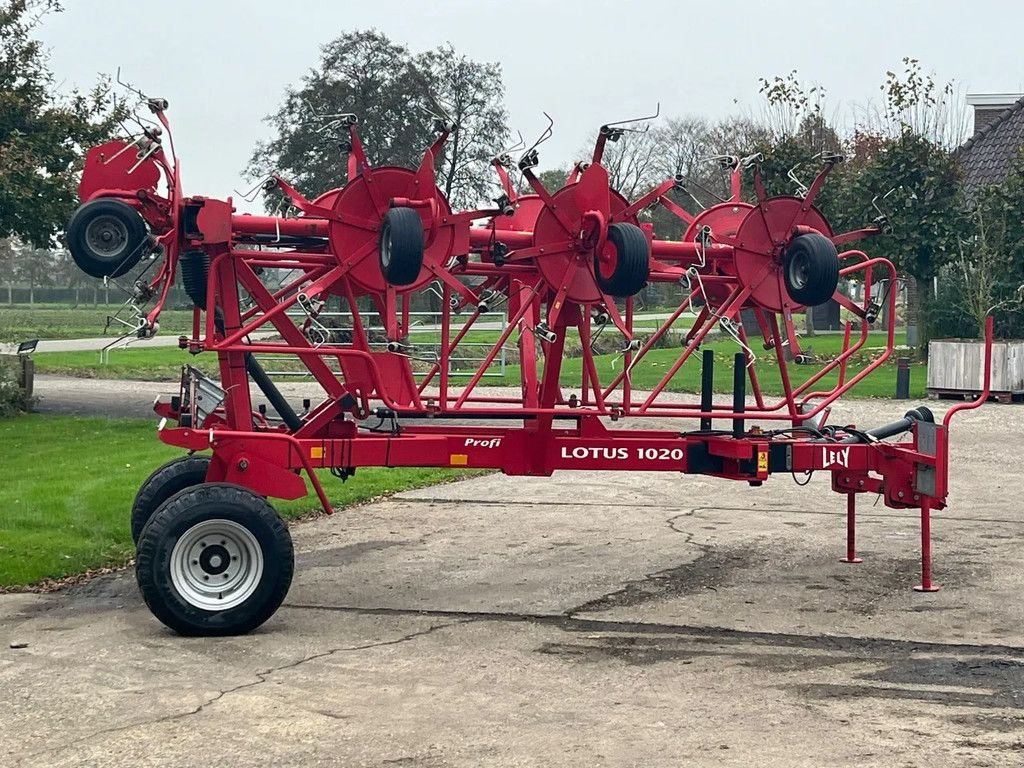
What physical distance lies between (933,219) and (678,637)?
24.4 metres

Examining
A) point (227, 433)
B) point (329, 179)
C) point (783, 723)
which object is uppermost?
point (329, 179)

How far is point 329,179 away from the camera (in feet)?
128

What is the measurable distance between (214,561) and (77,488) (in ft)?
18.8

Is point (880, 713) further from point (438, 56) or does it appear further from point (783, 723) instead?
point (438, 56)

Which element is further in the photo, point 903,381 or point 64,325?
point 64,325

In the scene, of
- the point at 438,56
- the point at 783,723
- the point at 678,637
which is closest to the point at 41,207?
the point at 678,637

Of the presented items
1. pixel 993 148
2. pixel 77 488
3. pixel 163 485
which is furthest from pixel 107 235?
pixel 993 148

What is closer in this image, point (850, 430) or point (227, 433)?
point (227, 433)

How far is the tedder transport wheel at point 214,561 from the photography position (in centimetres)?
757

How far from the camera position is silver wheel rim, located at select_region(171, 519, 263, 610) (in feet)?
25.1

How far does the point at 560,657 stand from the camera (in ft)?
24.0

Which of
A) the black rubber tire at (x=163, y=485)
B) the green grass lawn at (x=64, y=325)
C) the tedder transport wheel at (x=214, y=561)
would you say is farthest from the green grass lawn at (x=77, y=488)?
the green grass lawn at (x=64, y=325)

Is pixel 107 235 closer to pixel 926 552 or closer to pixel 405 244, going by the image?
pixel 405 244

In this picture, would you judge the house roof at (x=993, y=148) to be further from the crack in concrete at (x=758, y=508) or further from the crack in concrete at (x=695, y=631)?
the crack in concrete at (x=695, y=631)
